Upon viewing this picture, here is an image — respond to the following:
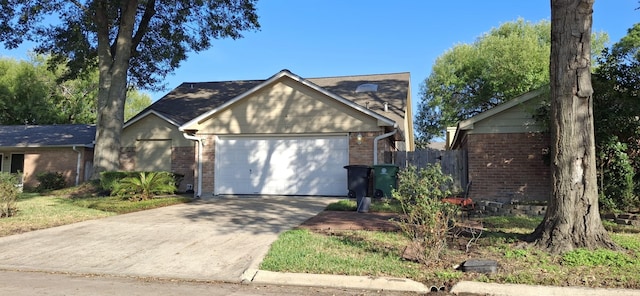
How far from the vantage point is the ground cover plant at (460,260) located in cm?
541

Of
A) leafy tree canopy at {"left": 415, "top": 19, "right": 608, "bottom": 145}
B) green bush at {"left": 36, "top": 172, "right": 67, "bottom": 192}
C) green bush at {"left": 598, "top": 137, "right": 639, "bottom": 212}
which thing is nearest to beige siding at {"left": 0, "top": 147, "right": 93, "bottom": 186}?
green bush at {"left": 36, "top": 172, "right": 67, "bottom": 192}

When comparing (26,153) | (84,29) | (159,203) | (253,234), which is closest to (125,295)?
(253,234)

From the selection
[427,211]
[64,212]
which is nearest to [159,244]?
[427,211]

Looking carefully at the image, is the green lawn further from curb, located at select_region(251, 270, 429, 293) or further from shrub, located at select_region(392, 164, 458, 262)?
shrub, located at select_region(392, 164, 458, 262)

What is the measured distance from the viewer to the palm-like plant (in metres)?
13.6

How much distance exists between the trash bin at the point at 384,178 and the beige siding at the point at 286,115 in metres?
1.54

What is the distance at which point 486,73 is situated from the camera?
2962cm

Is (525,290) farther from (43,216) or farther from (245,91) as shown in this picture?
(245,91)

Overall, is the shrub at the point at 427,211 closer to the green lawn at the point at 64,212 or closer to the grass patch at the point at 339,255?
the grass patch at the point at 339,255

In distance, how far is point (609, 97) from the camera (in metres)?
10.7

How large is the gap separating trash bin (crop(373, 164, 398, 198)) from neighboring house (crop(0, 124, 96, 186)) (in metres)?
15.6

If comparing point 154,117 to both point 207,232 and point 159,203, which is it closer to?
point 159,203

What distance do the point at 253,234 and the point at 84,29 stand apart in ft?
50.8

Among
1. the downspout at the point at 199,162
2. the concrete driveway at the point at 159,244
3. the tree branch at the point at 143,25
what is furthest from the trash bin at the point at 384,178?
the tree branch at the point at 143,25
